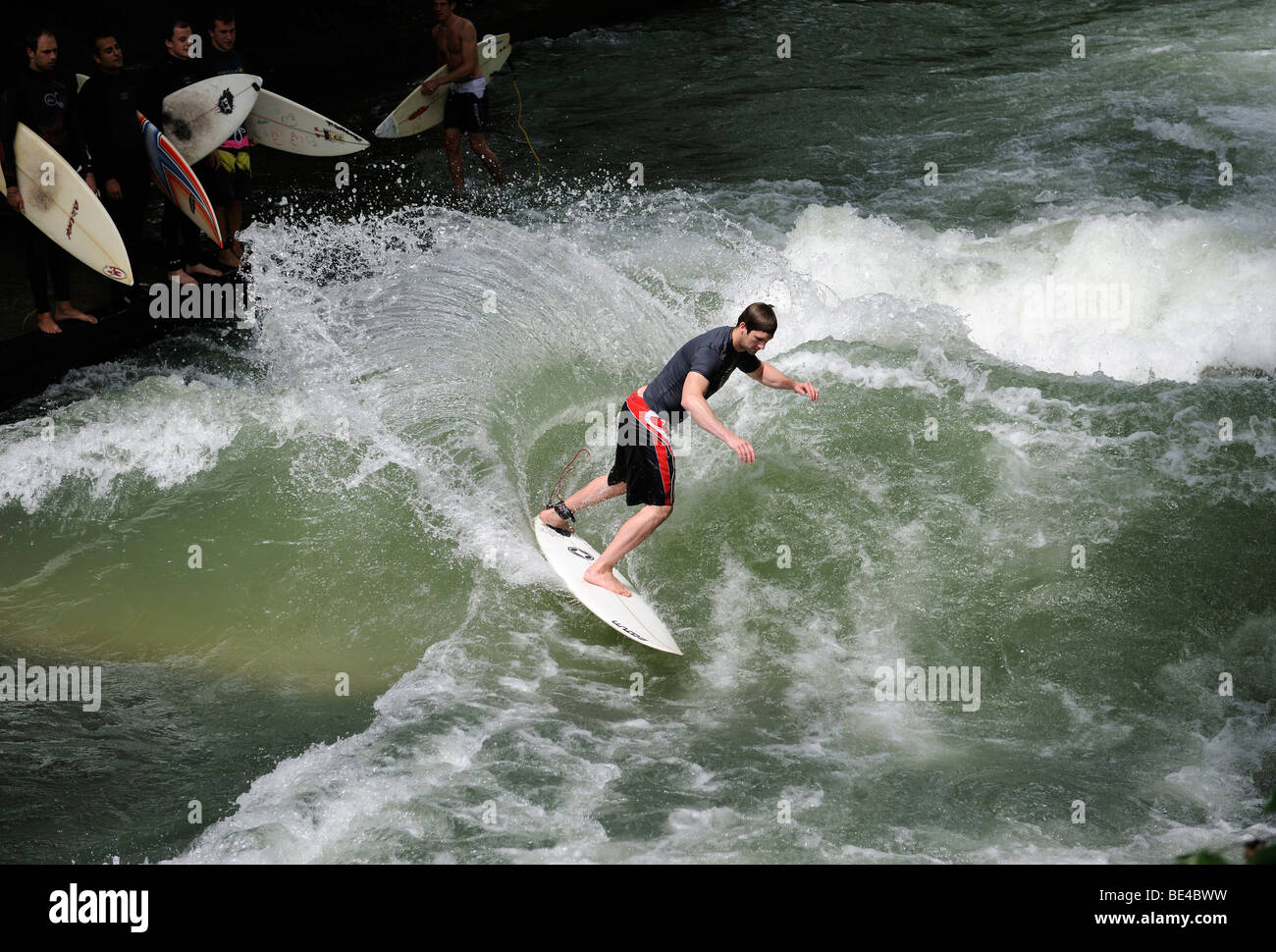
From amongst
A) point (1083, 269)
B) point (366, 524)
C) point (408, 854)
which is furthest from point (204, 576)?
point (1083, 269)

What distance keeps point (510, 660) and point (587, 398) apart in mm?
2326

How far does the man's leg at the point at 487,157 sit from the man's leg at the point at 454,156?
0.15 metres

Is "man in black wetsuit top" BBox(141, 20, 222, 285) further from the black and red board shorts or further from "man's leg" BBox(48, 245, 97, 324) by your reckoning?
the black and red board shorts

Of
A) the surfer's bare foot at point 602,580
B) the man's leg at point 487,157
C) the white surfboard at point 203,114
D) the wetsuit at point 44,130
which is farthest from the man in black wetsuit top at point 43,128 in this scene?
the surfer's bare foot at point 602,580

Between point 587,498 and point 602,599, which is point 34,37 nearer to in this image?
point 587,498

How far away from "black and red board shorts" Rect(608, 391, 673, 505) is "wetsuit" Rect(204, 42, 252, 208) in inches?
162

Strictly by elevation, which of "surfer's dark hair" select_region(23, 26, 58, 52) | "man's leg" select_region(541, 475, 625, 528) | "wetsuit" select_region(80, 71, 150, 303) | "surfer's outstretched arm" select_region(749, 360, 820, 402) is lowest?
"man's leg" select_region(541, 475, 625, 528)

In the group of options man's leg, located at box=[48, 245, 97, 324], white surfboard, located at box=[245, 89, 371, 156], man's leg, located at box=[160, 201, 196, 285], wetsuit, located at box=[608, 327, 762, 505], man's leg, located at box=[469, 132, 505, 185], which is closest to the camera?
wetsuit, located at box=[608, 327, 762, 505]

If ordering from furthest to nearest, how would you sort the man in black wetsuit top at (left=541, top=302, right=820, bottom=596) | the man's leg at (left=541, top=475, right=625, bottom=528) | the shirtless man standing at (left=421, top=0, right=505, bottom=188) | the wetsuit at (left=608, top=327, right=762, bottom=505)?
the shirtless man standing at (left=421, top=0, right=505, bottom=188), the man's leg at (left=541, top=475, right=625, bottom=528), the wetsuit at (left=608, top=327, right=762, bottom=505), the man in black wetsuit top at (left=541, top=302, right=820, bottom=596)

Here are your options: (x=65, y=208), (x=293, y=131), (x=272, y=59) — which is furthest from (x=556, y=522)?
(x=272, y=59)

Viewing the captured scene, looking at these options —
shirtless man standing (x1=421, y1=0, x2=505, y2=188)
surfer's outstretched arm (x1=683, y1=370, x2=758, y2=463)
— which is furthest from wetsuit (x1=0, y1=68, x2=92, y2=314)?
surfer's outstretched arm (x1=683, y1=370, x2=758, y2=463)

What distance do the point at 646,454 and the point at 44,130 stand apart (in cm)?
433

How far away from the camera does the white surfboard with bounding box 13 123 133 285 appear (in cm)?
694
